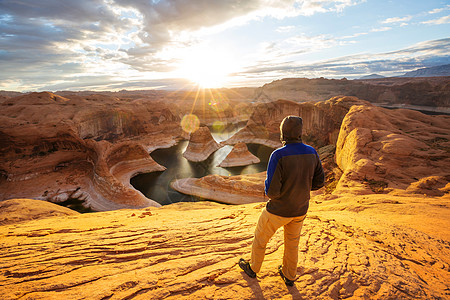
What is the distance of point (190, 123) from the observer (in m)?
57.2

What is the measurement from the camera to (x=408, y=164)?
9133mm

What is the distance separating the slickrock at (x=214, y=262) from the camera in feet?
8.77

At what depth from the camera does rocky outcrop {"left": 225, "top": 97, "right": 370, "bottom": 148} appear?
25094 mm

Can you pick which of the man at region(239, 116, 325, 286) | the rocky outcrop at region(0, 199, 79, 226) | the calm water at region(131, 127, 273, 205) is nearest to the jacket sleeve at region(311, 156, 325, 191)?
the man at region(239, 116, 325, 286)

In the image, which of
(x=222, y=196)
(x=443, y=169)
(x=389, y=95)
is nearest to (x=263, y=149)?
(x=222, y=196)

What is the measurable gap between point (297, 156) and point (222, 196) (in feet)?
57.1

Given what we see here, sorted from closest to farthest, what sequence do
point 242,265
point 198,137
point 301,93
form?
point 242,265, point 198,137, point 301,93

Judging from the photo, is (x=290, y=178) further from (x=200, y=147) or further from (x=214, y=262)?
(x=200, y=147)

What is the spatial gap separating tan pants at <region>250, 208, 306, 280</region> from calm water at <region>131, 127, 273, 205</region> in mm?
18057

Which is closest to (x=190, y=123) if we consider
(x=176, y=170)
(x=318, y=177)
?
(x=176, y=170)

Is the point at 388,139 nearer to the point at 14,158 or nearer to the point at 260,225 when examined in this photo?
the point at 260,225

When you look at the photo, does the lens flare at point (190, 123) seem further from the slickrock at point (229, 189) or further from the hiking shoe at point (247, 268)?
the hiking shoe at point (247, 268)

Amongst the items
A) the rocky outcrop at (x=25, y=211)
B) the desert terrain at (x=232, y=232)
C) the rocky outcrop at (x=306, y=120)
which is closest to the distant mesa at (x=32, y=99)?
the desert terrain at (x=232, y=232)

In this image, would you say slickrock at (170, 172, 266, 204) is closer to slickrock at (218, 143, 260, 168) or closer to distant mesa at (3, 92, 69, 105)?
slickrock at (218, 143, 260, 168)
